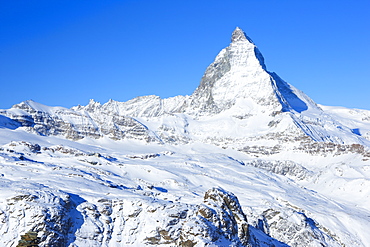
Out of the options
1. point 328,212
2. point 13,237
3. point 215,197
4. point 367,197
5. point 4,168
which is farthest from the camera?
point 367,197

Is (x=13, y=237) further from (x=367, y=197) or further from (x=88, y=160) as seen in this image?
(x=367, y=197)

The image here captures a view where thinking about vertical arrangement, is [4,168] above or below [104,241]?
above

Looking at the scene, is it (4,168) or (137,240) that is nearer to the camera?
(137,240)

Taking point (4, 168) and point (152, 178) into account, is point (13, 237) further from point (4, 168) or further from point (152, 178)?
point (152, 178)

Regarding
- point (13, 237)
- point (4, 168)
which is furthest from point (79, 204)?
point (4, 168)

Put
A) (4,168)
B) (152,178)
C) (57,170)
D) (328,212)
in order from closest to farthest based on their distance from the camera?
(4,168) < (57,170) < (328,212) < (152,178)

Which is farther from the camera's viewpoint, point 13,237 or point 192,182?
point 192,182

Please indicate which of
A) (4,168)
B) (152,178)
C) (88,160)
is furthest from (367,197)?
(4,168)

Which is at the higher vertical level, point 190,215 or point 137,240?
point 190,215

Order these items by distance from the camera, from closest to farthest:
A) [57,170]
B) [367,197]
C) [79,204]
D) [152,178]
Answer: [79,204], [57,170], [152,178], [367,197]
